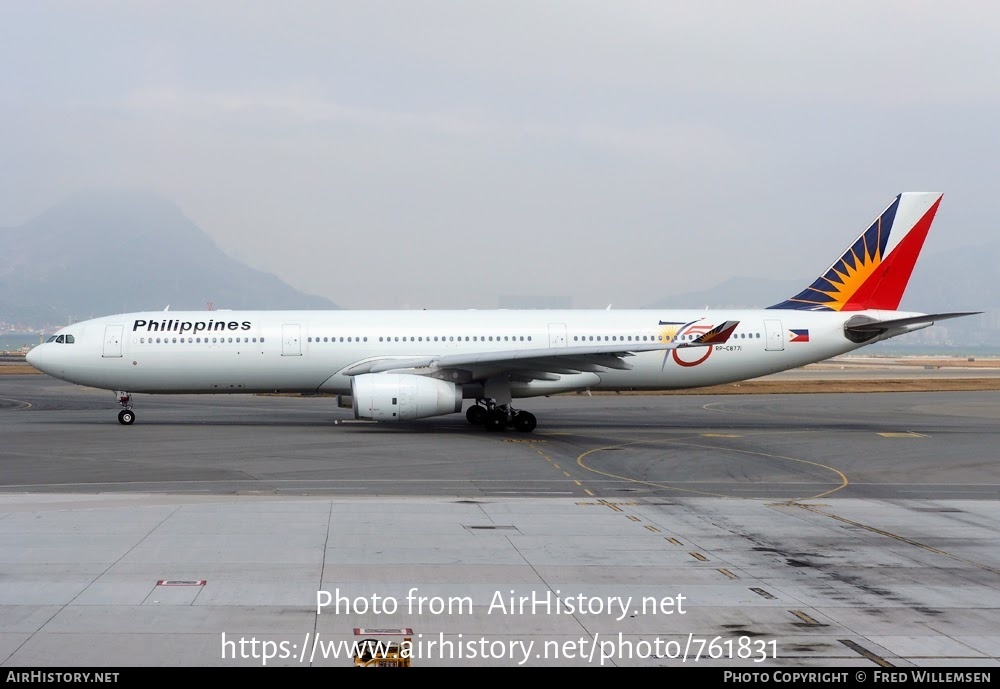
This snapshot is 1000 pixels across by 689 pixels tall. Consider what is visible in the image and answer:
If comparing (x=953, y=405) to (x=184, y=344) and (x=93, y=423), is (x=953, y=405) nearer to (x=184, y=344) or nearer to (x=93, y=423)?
(x=184, y=344)

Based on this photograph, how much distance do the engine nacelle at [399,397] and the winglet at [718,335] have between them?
304 inches

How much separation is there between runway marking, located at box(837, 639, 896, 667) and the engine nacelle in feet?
64.8

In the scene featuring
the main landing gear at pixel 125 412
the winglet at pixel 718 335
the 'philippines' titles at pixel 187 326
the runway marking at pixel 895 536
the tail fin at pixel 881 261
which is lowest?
the runway marking at pixel 895 536

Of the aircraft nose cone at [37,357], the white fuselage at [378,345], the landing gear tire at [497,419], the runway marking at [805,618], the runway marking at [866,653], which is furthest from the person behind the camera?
the aircraft nose cone at [37,357]

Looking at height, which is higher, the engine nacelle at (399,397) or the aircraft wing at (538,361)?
the aircraft wing at (538,361)

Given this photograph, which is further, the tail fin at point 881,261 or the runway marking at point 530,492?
the tail fin at point 881,261

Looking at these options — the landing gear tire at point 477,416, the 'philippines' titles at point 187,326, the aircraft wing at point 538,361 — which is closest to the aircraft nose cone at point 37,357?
the 'philippines' titles at point 187,326

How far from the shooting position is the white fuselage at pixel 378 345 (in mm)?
29672

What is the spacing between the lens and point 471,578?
383 inches

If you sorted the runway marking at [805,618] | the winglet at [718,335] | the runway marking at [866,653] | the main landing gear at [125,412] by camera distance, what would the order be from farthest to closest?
the main landing gear at [125,412] < the winglet at [718,335] < the runway marking at [805,618] < the runway marking at [866,653]

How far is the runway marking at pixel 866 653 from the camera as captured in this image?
713 centimetres

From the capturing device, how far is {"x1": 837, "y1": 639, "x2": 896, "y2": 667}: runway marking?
281 inches

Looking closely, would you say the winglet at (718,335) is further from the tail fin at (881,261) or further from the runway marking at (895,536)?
the runway marking at (895,536)

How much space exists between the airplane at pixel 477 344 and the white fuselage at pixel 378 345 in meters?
0.04
